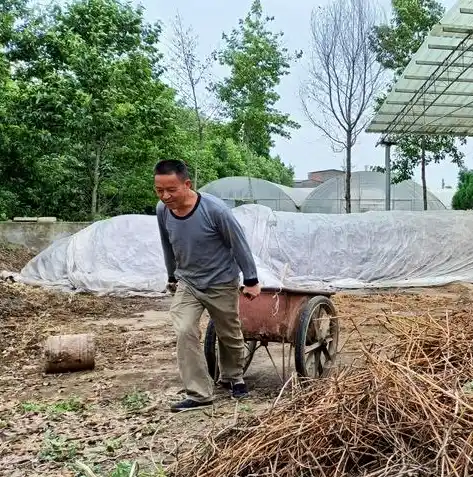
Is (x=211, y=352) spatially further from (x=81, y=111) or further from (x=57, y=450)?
(x=81, y=111)

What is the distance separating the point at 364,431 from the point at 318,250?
12.5 m

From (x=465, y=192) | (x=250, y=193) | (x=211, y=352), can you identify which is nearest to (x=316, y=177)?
(x=250, y=193)

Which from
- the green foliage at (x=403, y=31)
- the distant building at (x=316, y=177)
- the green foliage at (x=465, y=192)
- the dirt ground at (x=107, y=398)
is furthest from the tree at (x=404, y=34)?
the distant building at (x=316, y=177)

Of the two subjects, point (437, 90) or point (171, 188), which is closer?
point (171, 188)

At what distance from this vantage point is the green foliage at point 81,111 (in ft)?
56.0

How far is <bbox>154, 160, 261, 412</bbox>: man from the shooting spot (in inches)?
184

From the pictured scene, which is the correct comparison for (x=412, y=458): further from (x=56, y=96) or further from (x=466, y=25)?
(x=56, y=96)

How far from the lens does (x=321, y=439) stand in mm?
2658

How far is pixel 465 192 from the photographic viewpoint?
23.1m

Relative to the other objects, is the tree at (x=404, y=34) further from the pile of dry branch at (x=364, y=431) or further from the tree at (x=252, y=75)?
the pile of dry branch at (x=364, y=431)

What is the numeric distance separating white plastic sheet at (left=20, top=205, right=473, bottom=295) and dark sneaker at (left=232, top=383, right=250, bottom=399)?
860 centimetres

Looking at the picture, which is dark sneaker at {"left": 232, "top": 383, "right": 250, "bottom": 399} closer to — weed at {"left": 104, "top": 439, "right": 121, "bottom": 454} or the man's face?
weed at {"left": 104, "top": 439, "right": 121, "bottom": 454}

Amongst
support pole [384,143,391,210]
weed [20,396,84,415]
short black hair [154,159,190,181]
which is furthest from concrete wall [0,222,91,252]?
short black hair [154,159,190,181]

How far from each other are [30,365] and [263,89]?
18858 millimetres
